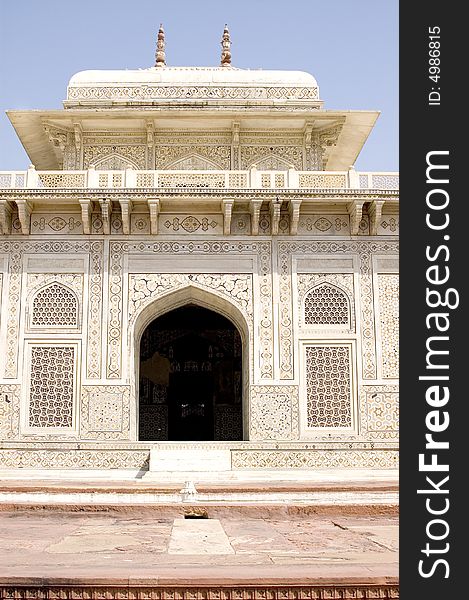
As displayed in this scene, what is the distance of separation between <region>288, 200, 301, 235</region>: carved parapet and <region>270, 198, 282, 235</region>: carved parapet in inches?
7.1

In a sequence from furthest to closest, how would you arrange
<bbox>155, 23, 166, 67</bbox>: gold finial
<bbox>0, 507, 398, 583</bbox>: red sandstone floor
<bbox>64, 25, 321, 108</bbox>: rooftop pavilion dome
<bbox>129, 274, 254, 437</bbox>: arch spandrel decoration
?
1. <bbox>155, 23, 166, 67</bbox>: gold finial
2. <bbox>64, 25, 321, 108</bbox>: rooftop pavilion dome
3. <bbox>129, 274, 254, 437</bbox>: arch spandrel decoration
4. <bbox>0, 507, 398, 583</bbox>: red sandstone floor

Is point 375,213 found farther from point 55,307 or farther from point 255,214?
point 55,307

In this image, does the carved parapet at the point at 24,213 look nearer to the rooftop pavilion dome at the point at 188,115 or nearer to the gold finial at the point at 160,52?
the rooftop pavilion dome at the point at 188,115

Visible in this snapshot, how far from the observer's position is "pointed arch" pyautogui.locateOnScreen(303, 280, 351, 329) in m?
11.2

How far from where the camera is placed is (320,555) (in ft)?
11.7

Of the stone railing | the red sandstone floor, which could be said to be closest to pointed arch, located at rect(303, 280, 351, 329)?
the stone railing

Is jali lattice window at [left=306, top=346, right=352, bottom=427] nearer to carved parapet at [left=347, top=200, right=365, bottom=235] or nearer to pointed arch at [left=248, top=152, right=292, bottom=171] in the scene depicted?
carved parapet at [left=347, top=200, right=365, bottom=235]

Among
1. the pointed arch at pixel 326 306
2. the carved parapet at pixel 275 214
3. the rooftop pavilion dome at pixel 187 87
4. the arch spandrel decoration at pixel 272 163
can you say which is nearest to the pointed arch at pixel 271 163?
the arch spandrel decoration at pixel 272 163

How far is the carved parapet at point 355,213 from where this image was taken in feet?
36.4

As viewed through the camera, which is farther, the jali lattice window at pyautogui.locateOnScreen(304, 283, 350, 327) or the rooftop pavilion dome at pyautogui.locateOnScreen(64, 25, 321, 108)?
the rooftop pavilion dome at pyautogui.locateOnScreen(64, 25, 321, 108)

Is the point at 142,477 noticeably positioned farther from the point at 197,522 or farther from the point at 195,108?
the point at 195,108

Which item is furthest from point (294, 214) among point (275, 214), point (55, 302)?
point (55, 302)

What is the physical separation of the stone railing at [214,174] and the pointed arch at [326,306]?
153cm

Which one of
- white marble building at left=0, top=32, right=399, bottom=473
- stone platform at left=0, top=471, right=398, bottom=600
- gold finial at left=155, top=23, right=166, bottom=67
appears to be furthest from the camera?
gold finial at left=155, top=23, right=166, bottom=67
